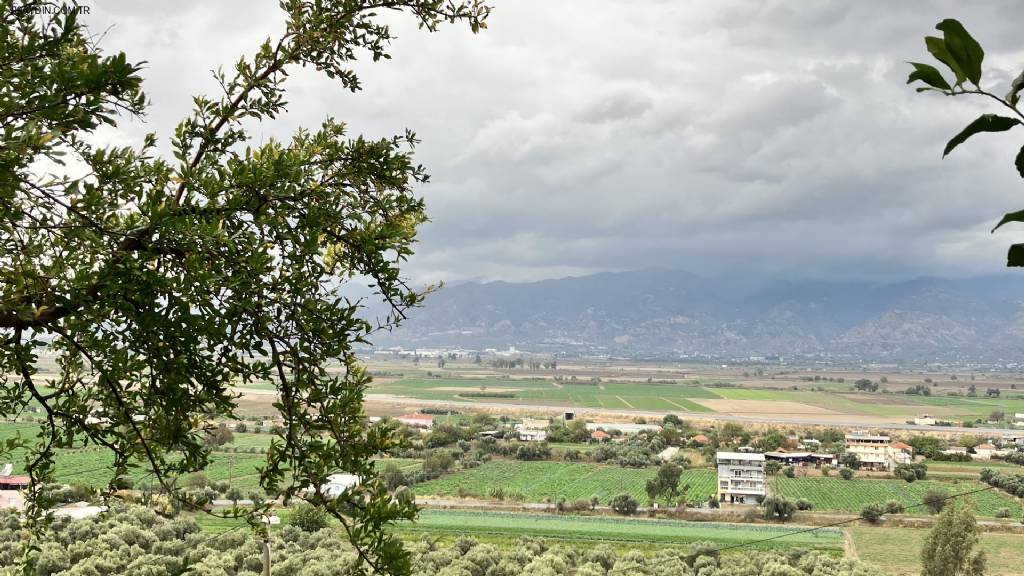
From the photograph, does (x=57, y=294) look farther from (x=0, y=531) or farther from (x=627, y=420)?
(x=627, y=420)

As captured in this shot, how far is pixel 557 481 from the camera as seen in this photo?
168 ft

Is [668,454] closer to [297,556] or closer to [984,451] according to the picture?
[984,451]

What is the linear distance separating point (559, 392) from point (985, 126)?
115 meters

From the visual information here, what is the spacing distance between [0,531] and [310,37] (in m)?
19.6

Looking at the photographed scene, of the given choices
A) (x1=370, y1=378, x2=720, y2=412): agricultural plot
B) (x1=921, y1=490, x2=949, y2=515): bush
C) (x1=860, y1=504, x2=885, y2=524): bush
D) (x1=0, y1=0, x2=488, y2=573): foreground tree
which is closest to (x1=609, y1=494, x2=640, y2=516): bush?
(x1=860, y1=504, x2=885, y2=524): bush

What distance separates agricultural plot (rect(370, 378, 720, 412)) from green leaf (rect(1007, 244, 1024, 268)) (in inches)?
3422

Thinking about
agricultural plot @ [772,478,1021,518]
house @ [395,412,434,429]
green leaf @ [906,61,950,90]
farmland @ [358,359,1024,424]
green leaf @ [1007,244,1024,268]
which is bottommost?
agricultural plot @ [772,478,1021,518]

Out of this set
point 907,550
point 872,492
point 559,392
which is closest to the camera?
point 907,550

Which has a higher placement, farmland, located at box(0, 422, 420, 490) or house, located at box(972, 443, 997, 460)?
farmland, located at box(0, 422, 420, 490)

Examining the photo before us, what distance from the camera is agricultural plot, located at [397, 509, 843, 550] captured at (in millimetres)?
34531

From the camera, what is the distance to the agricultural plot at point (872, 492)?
43.4 meters

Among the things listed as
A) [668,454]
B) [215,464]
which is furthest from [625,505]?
[215,464]

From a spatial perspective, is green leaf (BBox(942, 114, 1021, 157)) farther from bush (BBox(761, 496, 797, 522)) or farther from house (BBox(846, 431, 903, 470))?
house (BBox(846, 431, 903, 470))

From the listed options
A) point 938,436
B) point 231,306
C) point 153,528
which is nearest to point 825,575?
point 153,528
